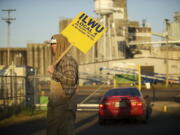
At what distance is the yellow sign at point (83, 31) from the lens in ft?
18.6

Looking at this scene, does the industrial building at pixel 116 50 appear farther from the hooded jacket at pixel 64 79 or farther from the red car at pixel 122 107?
the hooded jacket at pixel 64 79

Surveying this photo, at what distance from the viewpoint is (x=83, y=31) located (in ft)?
18.8

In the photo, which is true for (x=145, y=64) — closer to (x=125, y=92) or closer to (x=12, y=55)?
(x=125, y=92)

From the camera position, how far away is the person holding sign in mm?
5141

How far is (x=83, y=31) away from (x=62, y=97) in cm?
113

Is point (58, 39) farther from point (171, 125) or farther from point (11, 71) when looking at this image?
point (11, 71)

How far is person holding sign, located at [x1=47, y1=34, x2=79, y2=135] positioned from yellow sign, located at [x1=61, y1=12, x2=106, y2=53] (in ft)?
1.63

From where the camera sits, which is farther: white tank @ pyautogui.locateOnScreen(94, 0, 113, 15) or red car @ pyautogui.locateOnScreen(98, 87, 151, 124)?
white tank @ pyautogui.locateOnScreen(94, 0, 113, 15)

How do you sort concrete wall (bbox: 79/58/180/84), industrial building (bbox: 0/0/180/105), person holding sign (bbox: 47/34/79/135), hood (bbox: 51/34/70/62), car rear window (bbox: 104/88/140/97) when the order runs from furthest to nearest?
1. industrial building (bbox: 0/0/180/105)
2. concrete wall (bbox: 79/58/180/84)
3. car rear window (bbox: 104/88/140/97)
4. hood (bbox: 51/34/70/62)
5. person holding sign (bbox: 47/34/79/135)

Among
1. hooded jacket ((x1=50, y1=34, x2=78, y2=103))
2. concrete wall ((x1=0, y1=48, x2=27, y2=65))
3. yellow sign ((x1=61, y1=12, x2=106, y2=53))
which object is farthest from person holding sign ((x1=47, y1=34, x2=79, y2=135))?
concrete wall ((x1=0, y1=48, x2=27, y2=65))

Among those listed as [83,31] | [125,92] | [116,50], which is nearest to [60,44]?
[83,31]

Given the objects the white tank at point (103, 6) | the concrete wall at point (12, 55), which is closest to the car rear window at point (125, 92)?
the white tank at point (103, 6)

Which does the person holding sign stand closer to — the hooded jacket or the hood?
the hooded jacket

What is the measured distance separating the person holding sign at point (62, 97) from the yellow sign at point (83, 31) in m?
0.50
